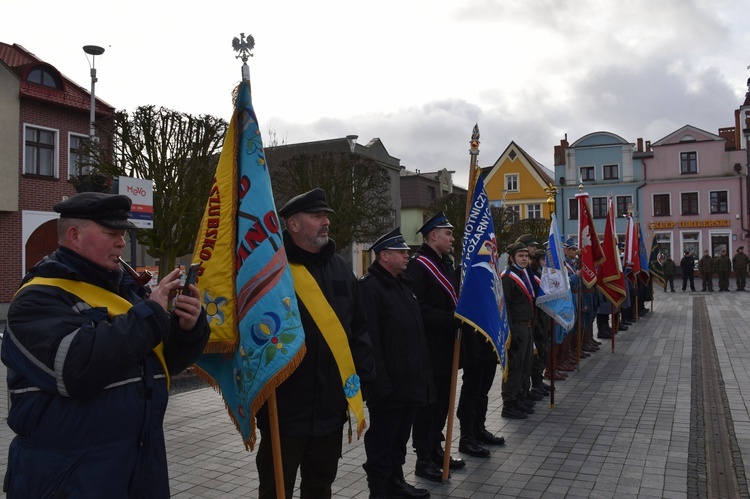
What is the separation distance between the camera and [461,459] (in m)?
5.93

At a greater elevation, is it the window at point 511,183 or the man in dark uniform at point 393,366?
the window at point 511,183

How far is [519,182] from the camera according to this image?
58.9 meters

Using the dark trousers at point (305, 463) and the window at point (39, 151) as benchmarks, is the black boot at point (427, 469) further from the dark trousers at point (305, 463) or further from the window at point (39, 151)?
the window at point (39, 151)

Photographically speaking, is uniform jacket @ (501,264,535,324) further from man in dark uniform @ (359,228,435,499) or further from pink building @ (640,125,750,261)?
pink building @ (640,125,750,261)

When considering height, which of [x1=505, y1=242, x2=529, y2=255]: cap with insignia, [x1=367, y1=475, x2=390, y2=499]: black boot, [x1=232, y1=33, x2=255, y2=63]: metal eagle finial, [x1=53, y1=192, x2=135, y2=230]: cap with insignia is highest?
[x1=232, y1=33, x2=255, y2=63]: metal eagle finial

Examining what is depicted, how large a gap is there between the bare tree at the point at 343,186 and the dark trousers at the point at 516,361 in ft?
61.3

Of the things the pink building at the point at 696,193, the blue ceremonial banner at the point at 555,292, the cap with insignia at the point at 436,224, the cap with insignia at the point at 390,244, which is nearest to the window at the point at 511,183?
the pink building at the point at 696,193

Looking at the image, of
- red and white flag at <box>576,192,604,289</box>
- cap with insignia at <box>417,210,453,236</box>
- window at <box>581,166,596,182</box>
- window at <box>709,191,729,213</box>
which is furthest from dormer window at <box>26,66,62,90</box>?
window at <box>709,191,729,213</box>

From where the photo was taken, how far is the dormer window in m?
23.4

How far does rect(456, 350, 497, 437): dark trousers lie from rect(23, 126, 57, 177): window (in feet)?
70.0

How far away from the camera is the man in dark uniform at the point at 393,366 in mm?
4867

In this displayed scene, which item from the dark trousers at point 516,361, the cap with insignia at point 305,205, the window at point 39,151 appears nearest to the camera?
the cap with insignia at point 305,205

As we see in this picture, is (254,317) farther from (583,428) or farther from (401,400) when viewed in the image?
(583,428)

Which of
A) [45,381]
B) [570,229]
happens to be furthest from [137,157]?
[570,229]
